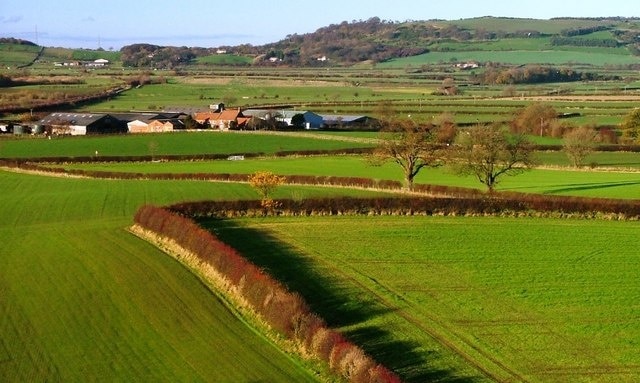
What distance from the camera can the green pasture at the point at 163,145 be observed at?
69.7m

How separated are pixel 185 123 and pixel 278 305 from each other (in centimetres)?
7260

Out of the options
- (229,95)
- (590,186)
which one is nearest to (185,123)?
(229,95)

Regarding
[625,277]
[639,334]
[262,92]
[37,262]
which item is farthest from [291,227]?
[262,92]

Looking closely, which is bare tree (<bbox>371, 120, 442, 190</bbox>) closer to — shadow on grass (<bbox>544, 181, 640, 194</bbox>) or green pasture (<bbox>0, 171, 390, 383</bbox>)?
shadow on grass (<bbox>544, 181, 640, 194</bbox>)

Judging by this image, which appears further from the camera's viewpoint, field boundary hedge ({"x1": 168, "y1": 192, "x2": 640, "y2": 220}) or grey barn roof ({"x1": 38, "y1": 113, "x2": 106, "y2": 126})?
grey barn roof ({"x1": 38, "y1": 113, "x2": 106, "y2": 126})

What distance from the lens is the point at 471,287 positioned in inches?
1022

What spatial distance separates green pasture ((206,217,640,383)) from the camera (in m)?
19.7

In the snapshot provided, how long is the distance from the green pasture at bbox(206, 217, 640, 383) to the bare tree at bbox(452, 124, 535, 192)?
1107 centimetres

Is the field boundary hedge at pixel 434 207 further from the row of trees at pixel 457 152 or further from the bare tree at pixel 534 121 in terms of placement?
the bare tree at pixel 534 121

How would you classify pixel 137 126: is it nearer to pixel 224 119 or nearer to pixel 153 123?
pixel 153 123

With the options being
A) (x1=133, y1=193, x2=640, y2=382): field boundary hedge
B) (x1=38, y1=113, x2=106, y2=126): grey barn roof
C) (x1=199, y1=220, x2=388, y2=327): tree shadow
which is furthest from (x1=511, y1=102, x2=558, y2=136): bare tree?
(x1=199, y1=220, x2=388, y2=327): tree shadow

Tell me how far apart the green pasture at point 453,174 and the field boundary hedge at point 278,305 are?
22.3 meters

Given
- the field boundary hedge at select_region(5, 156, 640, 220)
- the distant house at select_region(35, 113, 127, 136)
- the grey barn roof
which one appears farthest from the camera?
the grey barn roof

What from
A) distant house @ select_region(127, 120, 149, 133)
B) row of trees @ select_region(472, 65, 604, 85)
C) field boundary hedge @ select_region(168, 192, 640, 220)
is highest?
row of trees @ select_region(472, 65, 604, 85)
